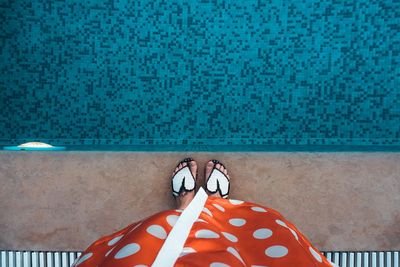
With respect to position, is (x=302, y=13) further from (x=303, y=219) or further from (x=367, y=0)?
(x=303, y=219)

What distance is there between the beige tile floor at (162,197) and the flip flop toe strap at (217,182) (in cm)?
10

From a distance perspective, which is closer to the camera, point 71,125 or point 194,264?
point 194,264

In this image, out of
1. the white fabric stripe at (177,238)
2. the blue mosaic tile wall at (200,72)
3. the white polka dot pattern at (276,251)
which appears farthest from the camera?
the blue mosaic tile wall at (200,72)

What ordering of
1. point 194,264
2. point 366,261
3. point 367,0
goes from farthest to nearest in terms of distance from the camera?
point 367,0 → point 366,261 → point 194,264

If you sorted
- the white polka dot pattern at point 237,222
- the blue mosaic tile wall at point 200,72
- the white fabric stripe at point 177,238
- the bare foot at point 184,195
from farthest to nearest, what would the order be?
the blue mosaic tile wall at point 200,72 < the bare foot at point 184,195 < the white polka dot pattern at point 237,222 < the white fabric stripe at point 177,238

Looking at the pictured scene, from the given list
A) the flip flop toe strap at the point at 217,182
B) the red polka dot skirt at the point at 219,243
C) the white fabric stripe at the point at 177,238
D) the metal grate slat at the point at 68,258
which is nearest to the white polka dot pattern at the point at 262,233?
the red polka dot skirt at the point at 219,243

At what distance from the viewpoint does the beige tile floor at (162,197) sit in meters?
1.46

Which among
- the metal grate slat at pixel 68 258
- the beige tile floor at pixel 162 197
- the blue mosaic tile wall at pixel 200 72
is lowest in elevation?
the metal grate slat at pixel 68 258

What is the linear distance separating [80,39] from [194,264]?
1.42 m

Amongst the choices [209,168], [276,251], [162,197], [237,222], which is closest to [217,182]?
[209,168]

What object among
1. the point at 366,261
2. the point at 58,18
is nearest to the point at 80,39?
the point at 58,18

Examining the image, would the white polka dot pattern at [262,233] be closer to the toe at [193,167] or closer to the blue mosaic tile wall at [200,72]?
the toe at [193,167]

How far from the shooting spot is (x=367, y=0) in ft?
5.35

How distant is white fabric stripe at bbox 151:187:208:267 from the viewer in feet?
2.14
